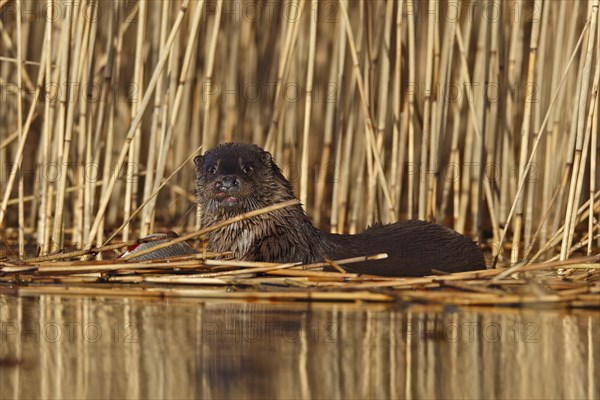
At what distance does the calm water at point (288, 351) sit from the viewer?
2.93m

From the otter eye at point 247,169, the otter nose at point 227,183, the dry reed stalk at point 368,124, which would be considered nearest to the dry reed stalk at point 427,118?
the dry reed stalk at point 368,124

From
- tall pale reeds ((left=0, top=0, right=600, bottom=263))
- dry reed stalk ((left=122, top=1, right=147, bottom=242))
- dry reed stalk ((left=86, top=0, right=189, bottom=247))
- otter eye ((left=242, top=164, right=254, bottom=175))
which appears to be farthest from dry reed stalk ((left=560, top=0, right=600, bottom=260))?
dry reed stalk ((left=122, top=1, right=147, bottom=242))

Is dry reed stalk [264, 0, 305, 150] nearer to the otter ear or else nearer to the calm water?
the otter ear

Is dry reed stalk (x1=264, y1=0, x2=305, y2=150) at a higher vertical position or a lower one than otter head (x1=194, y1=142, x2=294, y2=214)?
higher

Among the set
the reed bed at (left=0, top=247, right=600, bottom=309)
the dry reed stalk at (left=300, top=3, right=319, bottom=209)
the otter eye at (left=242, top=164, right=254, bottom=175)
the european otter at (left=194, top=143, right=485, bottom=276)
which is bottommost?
the reed bed at (left=0, top=247, right=600, bottom=309)

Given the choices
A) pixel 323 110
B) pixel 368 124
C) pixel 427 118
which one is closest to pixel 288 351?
pixel 368 124

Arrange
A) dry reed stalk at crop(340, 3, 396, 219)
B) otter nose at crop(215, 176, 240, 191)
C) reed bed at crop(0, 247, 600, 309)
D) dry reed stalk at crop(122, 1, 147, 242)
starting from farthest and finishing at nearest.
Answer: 1. dry reed stalk at crop(340, 3, 396, 219)
2. dry reed stalk at crop(122, 1, 147, 242)
3. otter nose at crop(215, 176, 240, 191)
4. reed bed at crop(0, 247, 600, 309)

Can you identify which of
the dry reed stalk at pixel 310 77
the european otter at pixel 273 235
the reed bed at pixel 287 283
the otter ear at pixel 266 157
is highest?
the dry reed stalk at pixel 310 77

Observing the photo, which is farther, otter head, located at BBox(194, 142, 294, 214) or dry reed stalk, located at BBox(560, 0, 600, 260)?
otter head, located at BBox(194, 142, 294, 214)

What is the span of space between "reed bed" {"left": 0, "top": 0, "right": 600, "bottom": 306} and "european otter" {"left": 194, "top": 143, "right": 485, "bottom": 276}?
193 mm

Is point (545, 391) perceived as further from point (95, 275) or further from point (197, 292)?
point (95, 275)

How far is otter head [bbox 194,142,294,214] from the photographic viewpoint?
18.1 feet

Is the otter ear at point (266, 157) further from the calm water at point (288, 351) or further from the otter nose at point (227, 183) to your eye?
the calm water at point (288, 351)

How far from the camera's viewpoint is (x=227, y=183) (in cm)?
549
